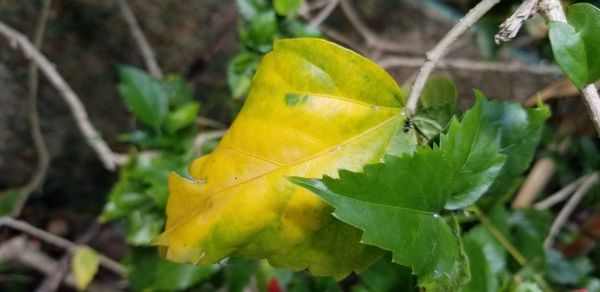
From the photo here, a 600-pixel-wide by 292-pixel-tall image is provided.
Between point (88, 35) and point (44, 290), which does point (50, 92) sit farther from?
point (44, 290)

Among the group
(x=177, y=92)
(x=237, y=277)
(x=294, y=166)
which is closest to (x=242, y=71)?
(x=177, y=92)

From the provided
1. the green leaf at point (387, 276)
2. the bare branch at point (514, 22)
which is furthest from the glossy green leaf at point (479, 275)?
the bare branch at point (514, 22)

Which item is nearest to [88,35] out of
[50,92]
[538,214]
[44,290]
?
[50,92]

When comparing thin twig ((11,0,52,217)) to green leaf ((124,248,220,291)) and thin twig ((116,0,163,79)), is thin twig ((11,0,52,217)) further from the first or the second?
green leaf ((124,248,220,291))

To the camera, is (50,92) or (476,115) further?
(50,92)

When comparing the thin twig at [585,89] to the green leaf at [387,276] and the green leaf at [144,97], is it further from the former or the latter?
the green leaf at [144,97]

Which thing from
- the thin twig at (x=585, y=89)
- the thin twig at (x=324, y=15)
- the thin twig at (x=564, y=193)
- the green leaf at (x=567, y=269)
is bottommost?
the green leaf at (x=567, y=269)

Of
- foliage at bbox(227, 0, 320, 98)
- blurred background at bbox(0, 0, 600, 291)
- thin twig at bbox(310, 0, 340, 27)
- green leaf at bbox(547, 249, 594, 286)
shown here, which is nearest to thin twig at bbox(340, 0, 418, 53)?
blurred background at bbox(0, 0, 600, 291)
